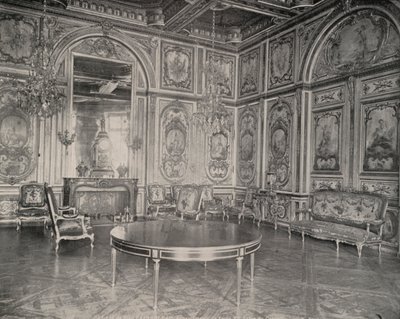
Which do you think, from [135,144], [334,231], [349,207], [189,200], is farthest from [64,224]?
[349,207]

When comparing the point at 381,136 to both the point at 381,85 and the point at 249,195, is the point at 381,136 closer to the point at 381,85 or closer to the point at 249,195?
the point at 381,85

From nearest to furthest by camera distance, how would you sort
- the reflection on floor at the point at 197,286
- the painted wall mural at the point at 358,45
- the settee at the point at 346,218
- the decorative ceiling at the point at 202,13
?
the reflection on floor at the point at 197,286, the settee at the point at 346,218, the painted wall mural at the point at 358,45, the decorative ceiling at the point at 202,13

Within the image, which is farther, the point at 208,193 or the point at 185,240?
→ the point at 208,193

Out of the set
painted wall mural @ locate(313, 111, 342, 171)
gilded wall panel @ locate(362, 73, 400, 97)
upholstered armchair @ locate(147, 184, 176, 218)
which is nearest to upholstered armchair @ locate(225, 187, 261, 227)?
upholstered armchair @ locate(147, 184, 176, 218)

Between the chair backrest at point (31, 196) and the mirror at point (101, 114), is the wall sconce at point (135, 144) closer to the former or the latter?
the mirror at point (101, 114)

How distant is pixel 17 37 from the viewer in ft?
28.7

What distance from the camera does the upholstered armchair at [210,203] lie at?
9602 mm

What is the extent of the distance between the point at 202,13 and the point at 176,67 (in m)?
2.12

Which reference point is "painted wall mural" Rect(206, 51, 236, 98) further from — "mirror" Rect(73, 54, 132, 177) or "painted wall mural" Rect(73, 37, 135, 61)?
"mirror" Rect(73, 54, 132, 177)

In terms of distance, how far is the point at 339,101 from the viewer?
803cm

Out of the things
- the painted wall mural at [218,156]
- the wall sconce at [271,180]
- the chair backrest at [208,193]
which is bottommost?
the chair backrest at [208,193]

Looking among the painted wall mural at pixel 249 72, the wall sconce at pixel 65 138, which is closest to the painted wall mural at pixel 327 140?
the painted wall mural at pixel 249 72

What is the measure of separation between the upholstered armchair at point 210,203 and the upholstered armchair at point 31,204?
12.5 ft

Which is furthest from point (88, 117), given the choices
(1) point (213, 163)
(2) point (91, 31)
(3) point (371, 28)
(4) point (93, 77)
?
(3) point (371, 28)
